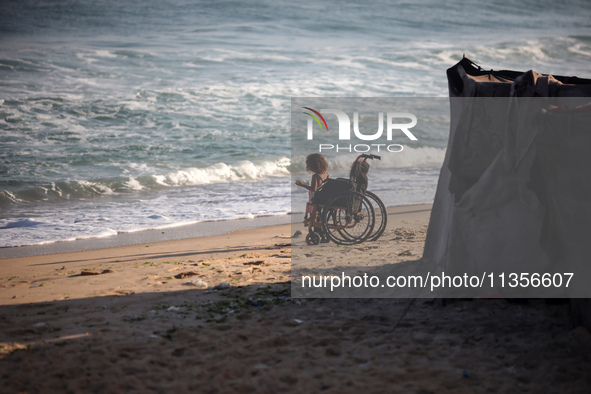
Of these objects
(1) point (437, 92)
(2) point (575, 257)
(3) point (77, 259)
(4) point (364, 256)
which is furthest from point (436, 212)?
(1) point (437, 92)

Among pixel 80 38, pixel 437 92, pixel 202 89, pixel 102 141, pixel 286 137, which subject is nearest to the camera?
pixel 102 141

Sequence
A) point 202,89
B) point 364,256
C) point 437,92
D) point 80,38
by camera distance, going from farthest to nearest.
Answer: point 80,38 < point 437,92 < point 202,89 < point 364,256

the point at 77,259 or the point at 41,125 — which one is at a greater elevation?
the point at 41,125

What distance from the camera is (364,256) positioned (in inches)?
234

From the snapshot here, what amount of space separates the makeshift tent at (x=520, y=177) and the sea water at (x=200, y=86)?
5.52 m

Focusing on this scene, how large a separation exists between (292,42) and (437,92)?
10.0 meters

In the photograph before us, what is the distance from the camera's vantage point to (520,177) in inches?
139

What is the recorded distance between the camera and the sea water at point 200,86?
415 inches

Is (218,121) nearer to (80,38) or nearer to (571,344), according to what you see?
(80,38)

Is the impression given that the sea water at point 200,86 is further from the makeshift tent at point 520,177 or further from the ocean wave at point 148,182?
the makeshift tent at point 520,177

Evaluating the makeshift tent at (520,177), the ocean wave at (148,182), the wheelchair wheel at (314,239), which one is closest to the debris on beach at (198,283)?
the wheelchair wheel at (314,239)

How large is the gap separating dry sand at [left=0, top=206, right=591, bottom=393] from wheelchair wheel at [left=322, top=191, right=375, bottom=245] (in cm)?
157

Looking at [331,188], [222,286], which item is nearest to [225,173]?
[331,188]

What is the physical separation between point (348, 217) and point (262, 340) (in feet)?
10.7
